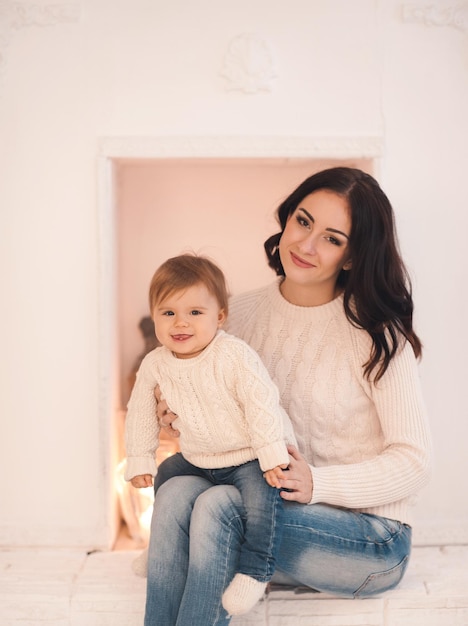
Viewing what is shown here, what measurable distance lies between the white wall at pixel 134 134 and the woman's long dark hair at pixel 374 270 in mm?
332

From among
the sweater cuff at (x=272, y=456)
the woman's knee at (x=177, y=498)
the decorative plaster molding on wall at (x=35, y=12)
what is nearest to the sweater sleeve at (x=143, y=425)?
the woman's knee at (x=177, y=498)

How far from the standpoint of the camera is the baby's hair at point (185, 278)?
1.77 m

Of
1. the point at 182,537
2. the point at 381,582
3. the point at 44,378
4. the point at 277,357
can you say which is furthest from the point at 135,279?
the point at 381,582

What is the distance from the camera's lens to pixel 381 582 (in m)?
1.86

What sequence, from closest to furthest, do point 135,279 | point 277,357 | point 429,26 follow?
point 277,357 → point 429,26 → point 135,279

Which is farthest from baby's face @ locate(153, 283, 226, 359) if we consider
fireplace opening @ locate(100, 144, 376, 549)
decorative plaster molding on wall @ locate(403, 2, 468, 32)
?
decorative plaster molding on wall @ locate(403, 2, 468, 32)

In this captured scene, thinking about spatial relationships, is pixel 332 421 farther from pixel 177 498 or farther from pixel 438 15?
pixel 438 15

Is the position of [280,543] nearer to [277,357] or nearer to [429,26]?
[277,357]

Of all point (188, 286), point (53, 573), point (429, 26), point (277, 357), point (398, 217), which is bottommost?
point (53, 573)

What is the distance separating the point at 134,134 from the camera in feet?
7.29

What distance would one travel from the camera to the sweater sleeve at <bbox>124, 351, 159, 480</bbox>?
1.91 meters

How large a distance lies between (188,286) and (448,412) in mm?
1044

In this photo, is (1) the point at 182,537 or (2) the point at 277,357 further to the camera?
(2) the point at 277,357

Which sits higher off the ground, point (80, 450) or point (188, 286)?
point (188, 286)
